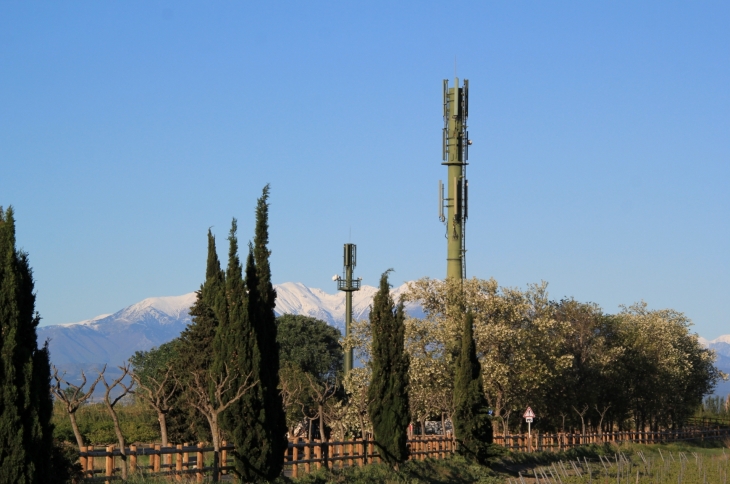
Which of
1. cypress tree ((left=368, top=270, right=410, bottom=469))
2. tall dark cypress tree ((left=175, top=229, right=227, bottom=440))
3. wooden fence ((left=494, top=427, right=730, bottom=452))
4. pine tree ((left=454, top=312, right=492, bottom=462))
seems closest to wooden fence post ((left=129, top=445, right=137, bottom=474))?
cypress tree ((left=368, top=270, right=410, bottom=469))

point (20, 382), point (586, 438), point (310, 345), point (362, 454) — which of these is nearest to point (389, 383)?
point (362, 454)

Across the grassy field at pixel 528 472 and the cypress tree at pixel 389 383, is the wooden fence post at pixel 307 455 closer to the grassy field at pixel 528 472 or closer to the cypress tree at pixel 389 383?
the grassy field at pixel 528 472

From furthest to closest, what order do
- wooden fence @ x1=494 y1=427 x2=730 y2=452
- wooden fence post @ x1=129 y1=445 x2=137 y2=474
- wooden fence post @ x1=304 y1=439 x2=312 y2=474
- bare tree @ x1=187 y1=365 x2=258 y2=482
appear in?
wooden fence @ x1=494 y1=427 x2=730 y2=452, wooden fence post @ x1=304 y1=439 x2=312 y2=474, bare tree @ x1=187 y1=365 x2=258 y2=482, wooden fence post @ x1=129 y1=445 x2=137 y2=474

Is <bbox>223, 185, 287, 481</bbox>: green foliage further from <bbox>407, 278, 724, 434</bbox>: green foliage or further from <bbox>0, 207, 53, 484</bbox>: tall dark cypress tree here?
<bbox>407, 278, 724, 434</bbox>: green foliage

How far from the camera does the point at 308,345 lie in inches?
3300

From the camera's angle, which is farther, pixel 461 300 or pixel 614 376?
pixel 614 376

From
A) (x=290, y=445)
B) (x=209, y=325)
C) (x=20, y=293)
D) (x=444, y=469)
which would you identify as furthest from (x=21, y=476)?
(x=209, y=325)

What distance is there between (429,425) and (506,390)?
16.3 metres

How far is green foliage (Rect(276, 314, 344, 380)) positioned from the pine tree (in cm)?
4277

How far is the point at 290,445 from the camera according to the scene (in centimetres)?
2766

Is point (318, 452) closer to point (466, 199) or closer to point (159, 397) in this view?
point (159, 397)

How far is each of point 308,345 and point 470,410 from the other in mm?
46693

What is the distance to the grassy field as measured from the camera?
28750 mm

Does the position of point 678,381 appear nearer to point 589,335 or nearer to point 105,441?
point 589,335
